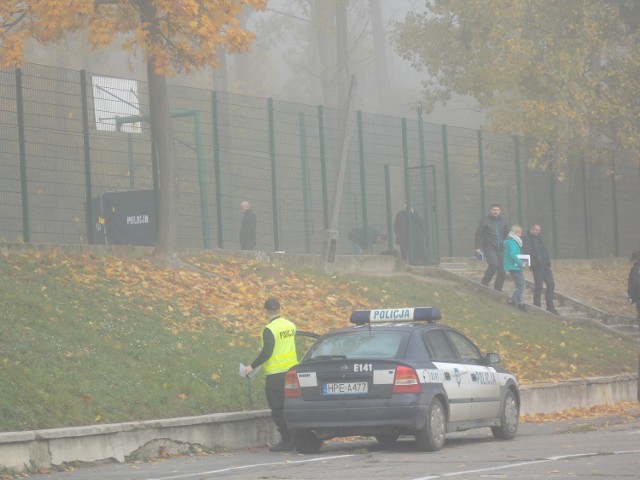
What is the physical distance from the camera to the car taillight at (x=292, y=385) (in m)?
15.0

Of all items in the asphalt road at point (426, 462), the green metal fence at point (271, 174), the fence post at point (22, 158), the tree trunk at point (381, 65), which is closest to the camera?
the asphalt road at point (426, 462)

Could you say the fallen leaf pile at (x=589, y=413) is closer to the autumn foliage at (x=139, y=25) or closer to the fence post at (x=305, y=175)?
the autumn foliage at (x=139, y=25)

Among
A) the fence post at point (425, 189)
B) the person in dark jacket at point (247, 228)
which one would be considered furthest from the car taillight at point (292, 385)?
the fence post at point (425, 189)

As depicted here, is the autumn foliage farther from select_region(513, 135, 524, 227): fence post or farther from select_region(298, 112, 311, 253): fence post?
select_region(513, 135, 524, 227): fence post

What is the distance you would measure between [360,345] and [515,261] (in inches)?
498

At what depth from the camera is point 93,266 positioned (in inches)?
816

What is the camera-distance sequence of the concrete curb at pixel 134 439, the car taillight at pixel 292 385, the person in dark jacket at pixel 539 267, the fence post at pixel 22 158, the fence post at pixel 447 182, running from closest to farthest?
the concrete curb at pixel 134 439, the car taillight at pixel 292 385, the fence post at pixel 22 158, the person in dark jacket at pixel 539 267, the fence post at pixel 447 182

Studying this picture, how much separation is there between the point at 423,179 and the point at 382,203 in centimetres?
144

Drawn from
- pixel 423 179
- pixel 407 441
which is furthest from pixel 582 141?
pixel 407 441

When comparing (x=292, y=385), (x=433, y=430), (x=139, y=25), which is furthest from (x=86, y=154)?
(x=433, y=430)

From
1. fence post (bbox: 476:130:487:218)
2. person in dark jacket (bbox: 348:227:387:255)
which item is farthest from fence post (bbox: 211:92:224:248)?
fence post (bbox: 476:130:487:218)

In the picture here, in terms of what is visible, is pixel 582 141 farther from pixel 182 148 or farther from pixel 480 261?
pixel 182 148

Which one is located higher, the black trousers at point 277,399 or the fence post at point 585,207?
the fence post at point 585,207

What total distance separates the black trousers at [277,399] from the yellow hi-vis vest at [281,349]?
86 millimetres
